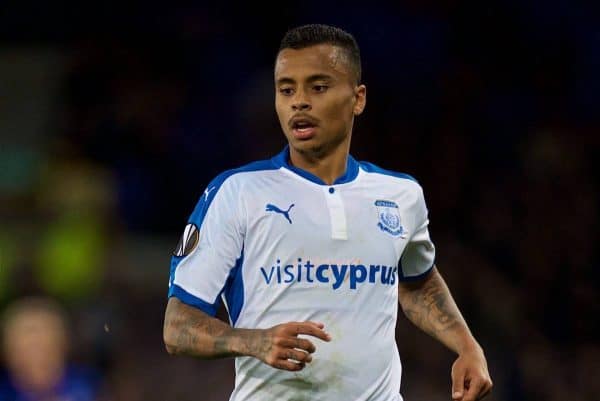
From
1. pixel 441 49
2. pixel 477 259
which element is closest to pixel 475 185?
pixel 477 259

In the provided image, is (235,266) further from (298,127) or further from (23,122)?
(23,122)

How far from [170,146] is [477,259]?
272cm

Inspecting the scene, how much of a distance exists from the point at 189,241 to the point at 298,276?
1.32ft

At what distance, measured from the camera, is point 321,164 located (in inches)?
165

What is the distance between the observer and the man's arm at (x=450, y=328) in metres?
4.00

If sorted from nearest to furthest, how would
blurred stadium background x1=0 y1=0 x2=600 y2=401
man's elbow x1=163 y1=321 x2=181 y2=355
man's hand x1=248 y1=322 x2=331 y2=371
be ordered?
man's hand x1=248 y1=322 x2=331 y2=371 → man's elbow x1=163 y1=321 x2=181 y2=355 → blurred stadium background x1=0 y1=0 x2=600 y2=401

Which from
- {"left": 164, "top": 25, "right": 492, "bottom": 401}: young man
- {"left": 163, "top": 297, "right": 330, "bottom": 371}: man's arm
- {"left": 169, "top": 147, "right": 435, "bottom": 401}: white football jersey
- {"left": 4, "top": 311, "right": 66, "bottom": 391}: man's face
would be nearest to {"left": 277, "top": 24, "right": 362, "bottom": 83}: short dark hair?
{"left": 164, "top": 25, "right": 492, "bottom": 401}: young man

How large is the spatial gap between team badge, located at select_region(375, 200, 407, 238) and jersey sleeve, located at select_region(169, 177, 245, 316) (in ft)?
1.73

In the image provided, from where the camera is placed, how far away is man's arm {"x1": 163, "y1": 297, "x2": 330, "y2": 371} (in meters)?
3.38

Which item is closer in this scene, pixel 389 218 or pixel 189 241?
pixel 189 241

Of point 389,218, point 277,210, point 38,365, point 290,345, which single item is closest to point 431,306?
point 389,218

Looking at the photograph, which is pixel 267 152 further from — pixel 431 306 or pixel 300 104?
pixel 300 104

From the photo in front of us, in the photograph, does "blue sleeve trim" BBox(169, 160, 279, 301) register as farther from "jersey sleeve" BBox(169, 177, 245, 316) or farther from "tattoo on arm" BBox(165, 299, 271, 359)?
"tattoo on arm" BBox(165, 299, 271, 359)

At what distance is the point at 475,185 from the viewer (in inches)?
369
